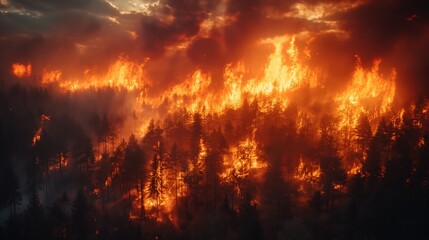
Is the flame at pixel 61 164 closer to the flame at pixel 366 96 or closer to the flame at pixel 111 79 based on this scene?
the flame at pixel 111 79

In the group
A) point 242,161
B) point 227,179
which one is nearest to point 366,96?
point 242,161

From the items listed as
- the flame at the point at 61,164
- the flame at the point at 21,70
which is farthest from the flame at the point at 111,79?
the flame at the point at 61,164

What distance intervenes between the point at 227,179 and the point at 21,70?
121 meters

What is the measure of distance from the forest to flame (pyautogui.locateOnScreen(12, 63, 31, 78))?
168 feet

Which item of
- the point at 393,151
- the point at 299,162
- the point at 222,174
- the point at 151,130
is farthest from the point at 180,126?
the point at 393,151

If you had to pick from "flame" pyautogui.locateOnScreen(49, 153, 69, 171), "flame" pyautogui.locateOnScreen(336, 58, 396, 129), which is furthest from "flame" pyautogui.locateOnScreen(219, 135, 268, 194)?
"flame" pyautogui.locateOnScreen(49, 153, 69, 171)

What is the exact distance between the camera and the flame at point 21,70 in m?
144

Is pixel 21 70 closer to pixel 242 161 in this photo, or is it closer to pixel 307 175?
pixel 242 161

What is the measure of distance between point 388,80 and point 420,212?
62.2m

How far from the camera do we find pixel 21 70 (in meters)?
146

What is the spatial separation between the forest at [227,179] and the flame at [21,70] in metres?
51.2

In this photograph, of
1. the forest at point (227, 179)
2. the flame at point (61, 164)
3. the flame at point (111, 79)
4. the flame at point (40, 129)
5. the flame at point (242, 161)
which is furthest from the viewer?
the flame at point (111, 79)

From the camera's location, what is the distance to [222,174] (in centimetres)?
7212

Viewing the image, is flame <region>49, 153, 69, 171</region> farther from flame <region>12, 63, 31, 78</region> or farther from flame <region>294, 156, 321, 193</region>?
flame <region>12, 63, 31, 78</region>
